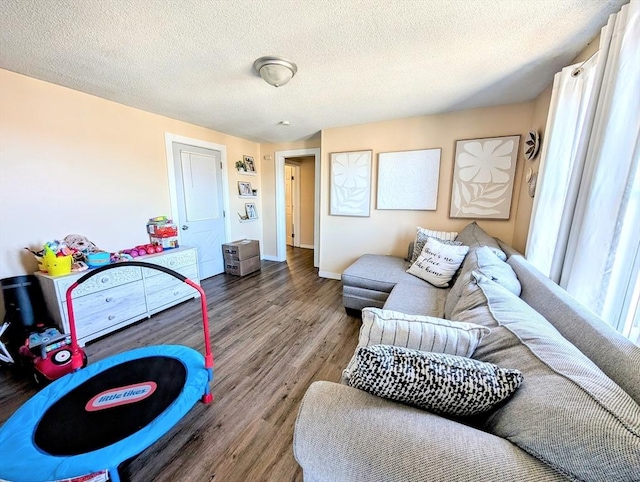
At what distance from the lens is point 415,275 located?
253 cm

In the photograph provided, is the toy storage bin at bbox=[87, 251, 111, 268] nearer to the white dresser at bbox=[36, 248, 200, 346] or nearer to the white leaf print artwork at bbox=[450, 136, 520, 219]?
the white dresser at bbox=[36, 248, 200, 346]

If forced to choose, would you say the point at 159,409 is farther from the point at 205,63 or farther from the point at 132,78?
the point at 132,78

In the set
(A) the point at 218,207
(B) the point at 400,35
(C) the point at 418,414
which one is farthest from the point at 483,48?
(A) the point at 218,207

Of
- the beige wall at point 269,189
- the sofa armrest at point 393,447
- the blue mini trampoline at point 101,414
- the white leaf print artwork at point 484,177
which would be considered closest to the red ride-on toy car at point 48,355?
the blue mini trampoline at point 101,414

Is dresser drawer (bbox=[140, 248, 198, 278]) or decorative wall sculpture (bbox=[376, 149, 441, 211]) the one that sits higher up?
decorative wall sculpture (bbox=[376, 149, 441, 211])

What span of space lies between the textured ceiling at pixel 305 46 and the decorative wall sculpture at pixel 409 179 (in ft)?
2.18

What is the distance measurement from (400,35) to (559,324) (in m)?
1.78

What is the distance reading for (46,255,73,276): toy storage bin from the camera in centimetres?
204

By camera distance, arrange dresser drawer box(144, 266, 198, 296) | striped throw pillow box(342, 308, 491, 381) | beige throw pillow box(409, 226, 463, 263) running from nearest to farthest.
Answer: striped throw pillow box(342, 308, 491, 381) → dresser drawer box(144, 266, 198, 296) → beige throw pillow box(409, 226, 463, 263)

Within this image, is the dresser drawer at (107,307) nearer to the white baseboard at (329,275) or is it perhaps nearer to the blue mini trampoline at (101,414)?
the blue mini trampoline at (101,414)

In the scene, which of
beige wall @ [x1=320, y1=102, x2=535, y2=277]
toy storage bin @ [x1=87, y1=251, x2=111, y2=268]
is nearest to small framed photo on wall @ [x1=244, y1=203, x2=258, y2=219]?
beige wall @ [x1=320, y1=102, x2=535, y2=277]

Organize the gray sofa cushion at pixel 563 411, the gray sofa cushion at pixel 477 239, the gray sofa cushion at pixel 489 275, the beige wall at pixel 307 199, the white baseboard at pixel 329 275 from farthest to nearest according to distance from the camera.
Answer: the beige wall at pixel 307 199 → the white baseboard at pixel 329 275 → the gray sofa cushion at pixel 477 239 → the gray sofa cushion at pixel 489 275 → the gray sofa cushion at pixel 563 411

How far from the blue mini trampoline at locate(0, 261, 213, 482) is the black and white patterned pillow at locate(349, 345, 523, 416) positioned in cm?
106

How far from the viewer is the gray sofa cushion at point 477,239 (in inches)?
85.5
